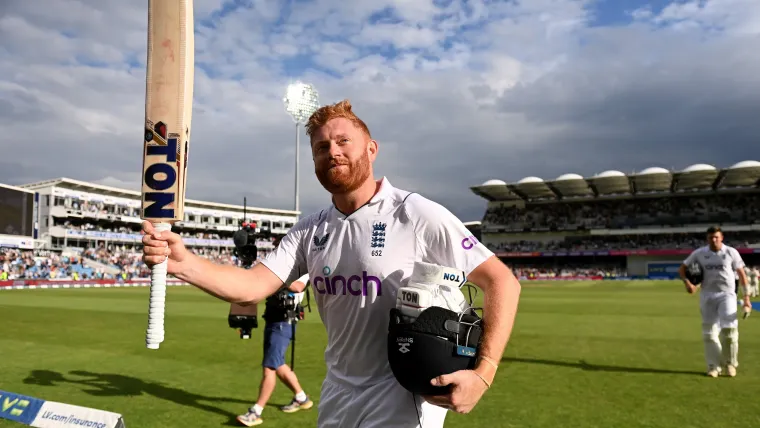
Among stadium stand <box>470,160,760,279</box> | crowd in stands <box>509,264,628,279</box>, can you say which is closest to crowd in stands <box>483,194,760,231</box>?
stadium stand <box>470,160,760,279</box>

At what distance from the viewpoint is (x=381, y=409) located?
2.60 meters

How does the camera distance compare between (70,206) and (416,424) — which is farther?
(70,206)

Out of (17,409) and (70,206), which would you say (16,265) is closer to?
(70,206)

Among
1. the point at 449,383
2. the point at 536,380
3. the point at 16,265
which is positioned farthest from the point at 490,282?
the point at 16,265

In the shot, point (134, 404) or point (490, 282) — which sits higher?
point (490, 282)

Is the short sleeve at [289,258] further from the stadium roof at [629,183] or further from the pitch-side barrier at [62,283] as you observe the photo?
the stadium roof at [629,183]

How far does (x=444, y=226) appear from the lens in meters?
2.64

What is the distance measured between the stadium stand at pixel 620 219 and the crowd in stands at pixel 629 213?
13cm

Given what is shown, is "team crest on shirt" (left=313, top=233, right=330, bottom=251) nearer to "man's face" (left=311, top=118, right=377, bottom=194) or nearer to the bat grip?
"man's face" (left=311, top=118, right=377, bottom=194)

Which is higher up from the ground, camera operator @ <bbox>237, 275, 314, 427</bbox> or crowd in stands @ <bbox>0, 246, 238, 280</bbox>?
camera operator @ <bbox>237, 275, 314, 427</bbox>

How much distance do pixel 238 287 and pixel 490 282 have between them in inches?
51.7

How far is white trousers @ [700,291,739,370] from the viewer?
29.2ft

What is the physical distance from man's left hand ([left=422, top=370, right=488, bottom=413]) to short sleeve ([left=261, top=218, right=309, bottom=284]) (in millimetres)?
1208

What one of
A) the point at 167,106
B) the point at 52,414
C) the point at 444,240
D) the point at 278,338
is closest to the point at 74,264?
the point at 278,338
